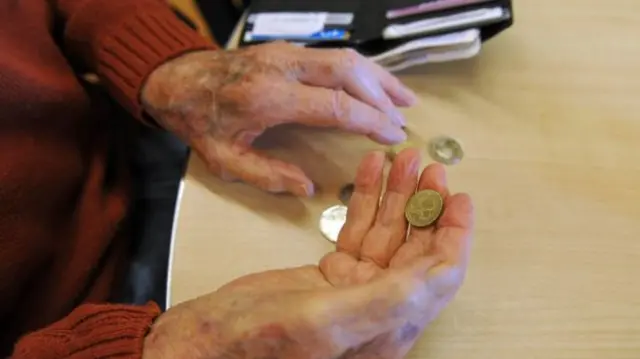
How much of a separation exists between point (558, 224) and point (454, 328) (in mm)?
147

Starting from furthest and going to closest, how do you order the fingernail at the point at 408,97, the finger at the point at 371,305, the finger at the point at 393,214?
the fingernail at the point at 408,97, the finger at the point at 393,214, the finger at the point at 371,305

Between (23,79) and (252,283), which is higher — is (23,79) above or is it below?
above

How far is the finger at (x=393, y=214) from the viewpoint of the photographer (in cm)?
69

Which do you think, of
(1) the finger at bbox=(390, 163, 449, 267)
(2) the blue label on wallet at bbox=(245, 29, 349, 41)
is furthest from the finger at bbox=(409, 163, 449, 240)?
(2) the blue label on wallet at bbox=(245, 29, 349, 41)

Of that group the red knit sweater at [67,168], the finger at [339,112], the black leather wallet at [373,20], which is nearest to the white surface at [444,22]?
the black leather wallet at [373,20]

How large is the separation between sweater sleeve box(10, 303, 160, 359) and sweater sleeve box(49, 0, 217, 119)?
0.26m

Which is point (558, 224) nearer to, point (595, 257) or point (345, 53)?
point (595, 257)

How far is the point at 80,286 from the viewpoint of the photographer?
82 cm

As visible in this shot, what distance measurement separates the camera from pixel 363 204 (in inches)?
28.2

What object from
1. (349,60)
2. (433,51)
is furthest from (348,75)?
(433,51)

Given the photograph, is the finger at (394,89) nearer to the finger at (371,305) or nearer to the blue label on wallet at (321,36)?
the blue label on wallet at (321,36)

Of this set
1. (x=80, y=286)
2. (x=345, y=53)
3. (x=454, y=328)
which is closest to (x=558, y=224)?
(x=454, y=328)

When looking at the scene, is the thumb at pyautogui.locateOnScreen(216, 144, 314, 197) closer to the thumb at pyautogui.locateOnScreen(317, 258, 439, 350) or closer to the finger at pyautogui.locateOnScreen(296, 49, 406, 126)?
the finger at pyautogui.locateOnScreen(296, 49, 406, 126)

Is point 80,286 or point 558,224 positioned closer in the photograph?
point 558,224
